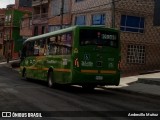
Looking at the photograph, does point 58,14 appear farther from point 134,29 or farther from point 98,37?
point 98,37

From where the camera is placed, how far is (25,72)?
30344 millimetres

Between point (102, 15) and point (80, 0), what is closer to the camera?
point (102, 15)

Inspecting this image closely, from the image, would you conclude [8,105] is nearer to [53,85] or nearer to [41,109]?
[41,109]

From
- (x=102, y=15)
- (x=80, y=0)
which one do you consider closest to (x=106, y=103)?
(x=102, y=15)

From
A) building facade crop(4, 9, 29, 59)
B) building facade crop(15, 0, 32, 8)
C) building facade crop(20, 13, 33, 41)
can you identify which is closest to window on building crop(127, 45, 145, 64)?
building facade crop(20, 13, 33, 41)

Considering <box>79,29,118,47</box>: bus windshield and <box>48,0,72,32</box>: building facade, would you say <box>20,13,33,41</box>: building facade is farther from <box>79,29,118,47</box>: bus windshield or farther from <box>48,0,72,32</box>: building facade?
<box>79,29,118,47</box>: bus windshield

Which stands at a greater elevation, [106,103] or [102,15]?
[102,15]

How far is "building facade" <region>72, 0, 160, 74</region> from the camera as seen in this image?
3953 cm

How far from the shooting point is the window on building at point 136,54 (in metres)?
40.6

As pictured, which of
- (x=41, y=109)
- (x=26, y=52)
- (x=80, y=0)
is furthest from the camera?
(x=80, y=0)

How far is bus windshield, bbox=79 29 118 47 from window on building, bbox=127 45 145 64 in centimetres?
1968

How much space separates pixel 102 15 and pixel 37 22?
25050 millimetres

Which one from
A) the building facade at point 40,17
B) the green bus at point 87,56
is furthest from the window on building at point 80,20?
the green bus at point 87,56

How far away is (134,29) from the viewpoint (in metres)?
40.8
